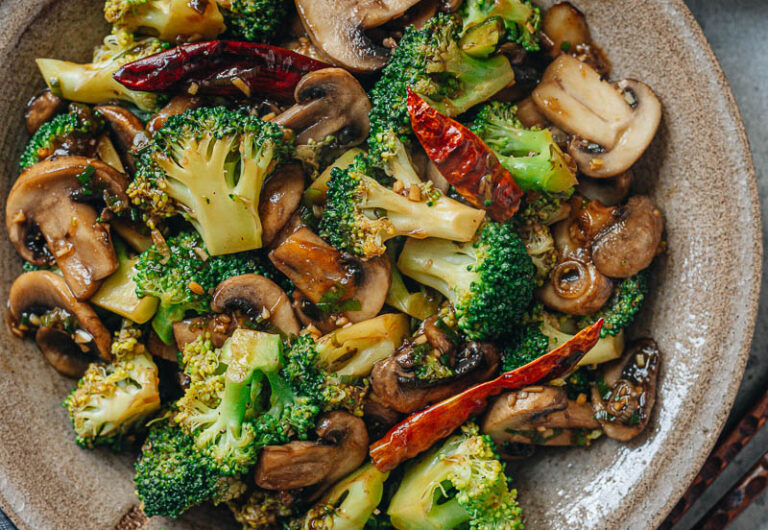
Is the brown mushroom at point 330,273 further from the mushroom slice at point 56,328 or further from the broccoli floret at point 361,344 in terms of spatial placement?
the mushroom slice at point 56,328

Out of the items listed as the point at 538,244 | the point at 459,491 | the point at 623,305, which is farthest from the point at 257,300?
the point at 623,305

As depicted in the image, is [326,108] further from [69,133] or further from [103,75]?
[69,133]

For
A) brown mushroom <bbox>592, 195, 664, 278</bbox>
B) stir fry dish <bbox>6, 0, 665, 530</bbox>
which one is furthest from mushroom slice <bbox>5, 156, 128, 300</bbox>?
brown mushroom <bbox>592, 195, 664, 278</bbox>

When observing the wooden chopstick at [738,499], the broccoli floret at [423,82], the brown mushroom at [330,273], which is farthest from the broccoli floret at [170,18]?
the wooden chopstick at [738,499]

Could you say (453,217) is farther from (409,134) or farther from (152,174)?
(152,174)

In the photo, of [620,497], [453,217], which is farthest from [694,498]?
[453,217]

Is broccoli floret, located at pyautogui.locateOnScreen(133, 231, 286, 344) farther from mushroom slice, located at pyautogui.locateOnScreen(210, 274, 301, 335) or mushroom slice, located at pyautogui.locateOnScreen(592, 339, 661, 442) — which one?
mushroom slice, located at pyautogui.locateOnScreen(592, 339, 661, 442)
